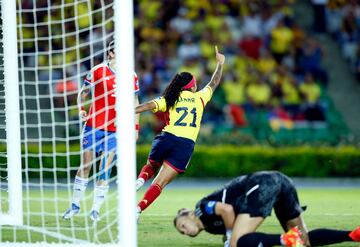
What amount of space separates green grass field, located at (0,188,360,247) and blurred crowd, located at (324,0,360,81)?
24.7 ft

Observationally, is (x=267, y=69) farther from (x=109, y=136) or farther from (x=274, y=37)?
(x=109, y=136)

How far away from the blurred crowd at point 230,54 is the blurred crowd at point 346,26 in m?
0.07

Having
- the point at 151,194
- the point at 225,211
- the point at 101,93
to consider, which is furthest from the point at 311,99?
the point at 225,211

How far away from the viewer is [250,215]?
9.01 metres

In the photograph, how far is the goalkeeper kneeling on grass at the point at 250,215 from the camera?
29.2 feet

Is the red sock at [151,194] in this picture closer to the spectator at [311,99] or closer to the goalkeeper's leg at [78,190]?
the goalkeeper's leg at [78,190]

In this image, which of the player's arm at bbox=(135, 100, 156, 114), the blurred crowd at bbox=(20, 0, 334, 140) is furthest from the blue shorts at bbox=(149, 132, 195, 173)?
the blurred crowd at bbox=(20, 0, 334, 140)

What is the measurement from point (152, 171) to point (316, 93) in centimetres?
1124

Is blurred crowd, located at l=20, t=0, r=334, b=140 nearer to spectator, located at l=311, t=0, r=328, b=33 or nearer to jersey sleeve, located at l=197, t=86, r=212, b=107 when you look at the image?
spectator, located at l=311, t=0, r=328, b=33

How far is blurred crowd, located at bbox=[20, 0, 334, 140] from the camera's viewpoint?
22.3m

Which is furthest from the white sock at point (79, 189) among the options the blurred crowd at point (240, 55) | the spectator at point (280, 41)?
the spectator at point (280, 41)

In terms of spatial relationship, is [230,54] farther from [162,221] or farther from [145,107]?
[145,107]

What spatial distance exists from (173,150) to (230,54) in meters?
11.9

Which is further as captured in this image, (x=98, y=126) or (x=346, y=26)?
(x=346, y=26)
